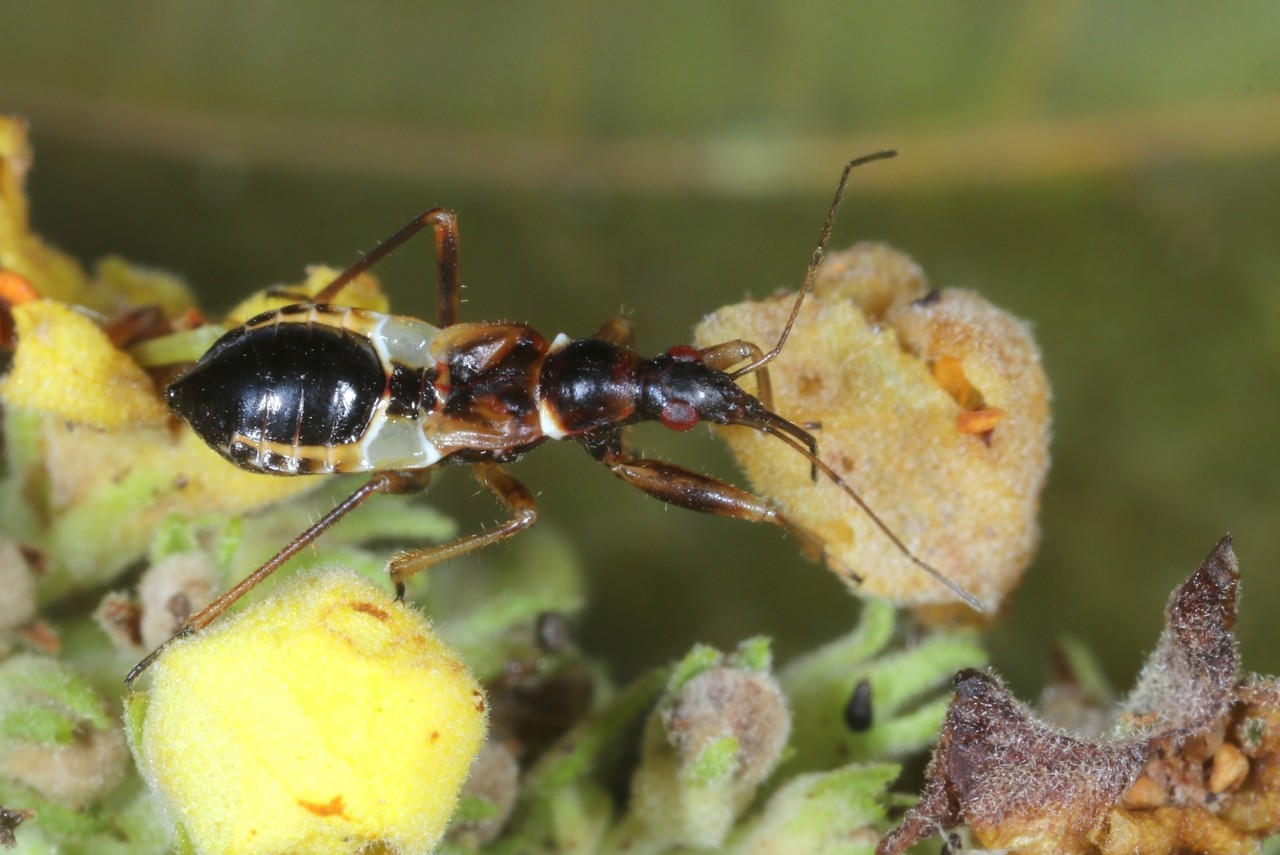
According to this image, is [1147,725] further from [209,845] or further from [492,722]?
[209,845]

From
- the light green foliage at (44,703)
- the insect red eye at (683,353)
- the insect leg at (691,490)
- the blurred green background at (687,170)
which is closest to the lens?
the light green foliage at (44,703)

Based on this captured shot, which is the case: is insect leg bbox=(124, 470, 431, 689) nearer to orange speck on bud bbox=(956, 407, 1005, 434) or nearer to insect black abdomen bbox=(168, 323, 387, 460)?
insect black abdomen bbox=(168, 323, 387, 460)

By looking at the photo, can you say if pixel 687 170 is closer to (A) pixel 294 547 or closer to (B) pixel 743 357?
(B) pixel 743 357

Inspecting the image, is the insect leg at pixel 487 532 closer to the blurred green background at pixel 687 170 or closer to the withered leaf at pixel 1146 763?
the blurred green background at pixel 687 170

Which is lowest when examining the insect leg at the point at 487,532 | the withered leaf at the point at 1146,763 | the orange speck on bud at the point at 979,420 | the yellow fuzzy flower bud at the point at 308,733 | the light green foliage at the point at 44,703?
the insect leg at the point at 487,532

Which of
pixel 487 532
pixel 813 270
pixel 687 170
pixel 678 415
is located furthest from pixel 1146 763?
pixel 687 170

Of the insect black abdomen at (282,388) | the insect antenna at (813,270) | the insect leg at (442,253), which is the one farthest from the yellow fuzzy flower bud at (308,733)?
the insect leg at (442,253)

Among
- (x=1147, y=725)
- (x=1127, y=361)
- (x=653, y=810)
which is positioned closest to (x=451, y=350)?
(x=653, y=810)
